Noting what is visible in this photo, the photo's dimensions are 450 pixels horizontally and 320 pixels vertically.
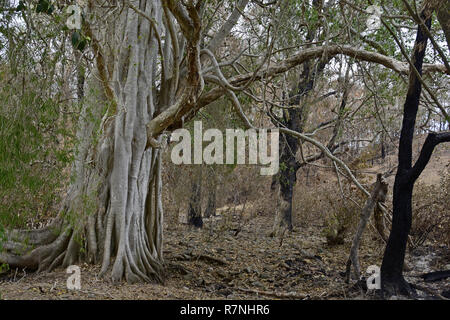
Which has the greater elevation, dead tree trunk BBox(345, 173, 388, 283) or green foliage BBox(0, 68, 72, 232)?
green foliage BBox(0, 68, 72, 232)

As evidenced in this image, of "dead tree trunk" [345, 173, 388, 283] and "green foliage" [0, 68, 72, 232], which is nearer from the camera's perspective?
"green foliage" [0, 68, 72, 232]

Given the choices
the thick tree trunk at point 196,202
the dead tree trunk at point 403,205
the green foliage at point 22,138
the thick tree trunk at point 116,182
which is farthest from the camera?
the thick tree trunk at point 196,202

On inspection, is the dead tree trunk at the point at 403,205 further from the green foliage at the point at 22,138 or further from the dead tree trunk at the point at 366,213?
the green foliage at the point at 22,138

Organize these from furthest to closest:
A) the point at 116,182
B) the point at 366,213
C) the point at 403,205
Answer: the point at 116,182
the point at 366,213
the point at 403,205

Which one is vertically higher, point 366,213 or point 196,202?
point 196,202

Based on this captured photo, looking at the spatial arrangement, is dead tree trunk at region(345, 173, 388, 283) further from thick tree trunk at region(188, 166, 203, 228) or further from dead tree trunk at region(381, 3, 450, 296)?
thick tree trunk at region(188, 166, 203, 228)

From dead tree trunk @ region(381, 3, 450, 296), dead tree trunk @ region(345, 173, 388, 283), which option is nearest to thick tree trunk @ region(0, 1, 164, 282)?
dead tree trunk @ region(345, 173, 388, 283)

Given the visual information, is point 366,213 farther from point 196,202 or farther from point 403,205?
point 196,202

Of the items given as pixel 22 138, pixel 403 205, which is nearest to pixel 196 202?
pixel 403 205

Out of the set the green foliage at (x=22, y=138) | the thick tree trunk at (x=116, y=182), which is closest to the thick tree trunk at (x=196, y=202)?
the thick tree trunk at (x=116, y=182)

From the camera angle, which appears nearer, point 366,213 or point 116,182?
point 366,213

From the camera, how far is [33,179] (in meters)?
3.89
